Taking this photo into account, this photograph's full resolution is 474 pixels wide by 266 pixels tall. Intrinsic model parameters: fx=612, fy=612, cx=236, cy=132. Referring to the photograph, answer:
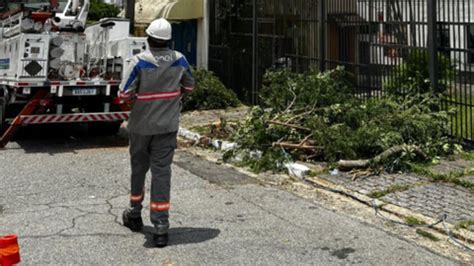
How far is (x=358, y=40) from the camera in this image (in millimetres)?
10680

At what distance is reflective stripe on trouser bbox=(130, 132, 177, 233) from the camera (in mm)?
5523

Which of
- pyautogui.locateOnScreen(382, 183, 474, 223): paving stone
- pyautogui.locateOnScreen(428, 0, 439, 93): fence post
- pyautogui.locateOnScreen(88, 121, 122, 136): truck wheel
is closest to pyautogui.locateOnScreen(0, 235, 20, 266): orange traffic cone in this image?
pyautogui.locateOnScreen(382, 183, 474, 223): paving stone

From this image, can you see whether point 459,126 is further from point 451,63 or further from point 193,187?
point 193,187

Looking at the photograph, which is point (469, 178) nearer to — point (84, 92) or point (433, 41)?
point (433, 41)

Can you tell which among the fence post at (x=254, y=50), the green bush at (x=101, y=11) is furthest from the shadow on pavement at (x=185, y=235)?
the green bush at (x=101, y=11)

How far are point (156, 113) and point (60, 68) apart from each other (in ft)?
19.1

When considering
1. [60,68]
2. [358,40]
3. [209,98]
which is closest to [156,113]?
[60,68]

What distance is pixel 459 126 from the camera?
898 cm

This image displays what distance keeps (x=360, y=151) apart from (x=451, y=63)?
6.63ft

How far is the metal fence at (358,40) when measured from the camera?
889 cm

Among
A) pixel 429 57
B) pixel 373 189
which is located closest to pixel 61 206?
pixel 373 189

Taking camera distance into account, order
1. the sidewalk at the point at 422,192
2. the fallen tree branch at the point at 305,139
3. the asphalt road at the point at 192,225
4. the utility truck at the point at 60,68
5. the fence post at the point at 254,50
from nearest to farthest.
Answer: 1. the asphalt road at the point at 192,225
2. the sidewalk at the point at 422,192
3. the fallen tree branch at the point at 305,139
4. the utility truck at the point at 60,68
5. the fence post at the point at 254,50

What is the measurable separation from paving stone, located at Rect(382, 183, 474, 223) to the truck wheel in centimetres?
661

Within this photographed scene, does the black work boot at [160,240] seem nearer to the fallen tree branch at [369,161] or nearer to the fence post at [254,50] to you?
the fallen tree branch at [369,161]
